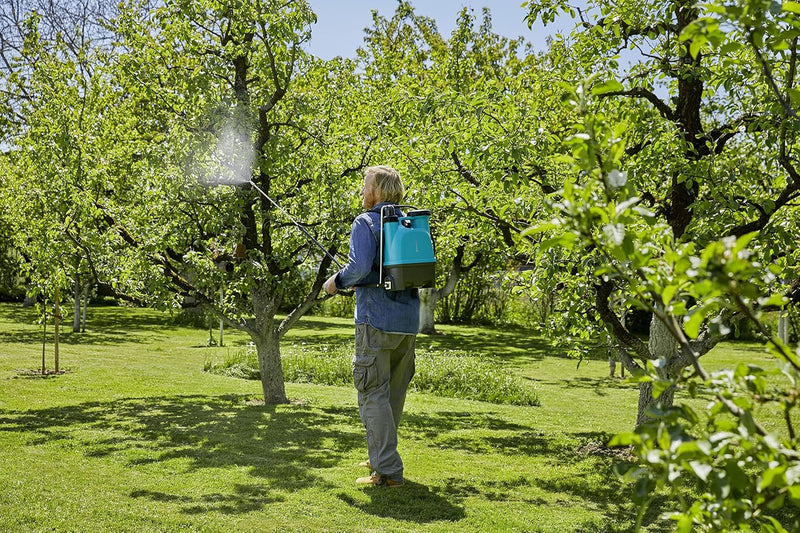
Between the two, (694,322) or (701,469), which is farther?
(694,322)

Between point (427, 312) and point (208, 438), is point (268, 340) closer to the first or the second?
point (208, 438)

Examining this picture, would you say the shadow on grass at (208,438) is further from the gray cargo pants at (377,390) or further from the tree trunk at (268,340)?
the gray cargo pants at (377,390)

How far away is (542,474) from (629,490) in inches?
26.5

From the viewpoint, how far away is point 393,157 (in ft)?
20.7

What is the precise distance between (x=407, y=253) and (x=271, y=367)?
4.76 metres

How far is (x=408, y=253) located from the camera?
14.9 feet

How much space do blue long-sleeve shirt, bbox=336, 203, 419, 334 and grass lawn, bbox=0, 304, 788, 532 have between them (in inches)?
42.1

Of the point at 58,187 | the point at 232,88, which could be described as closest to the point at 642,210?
the point at 232,88

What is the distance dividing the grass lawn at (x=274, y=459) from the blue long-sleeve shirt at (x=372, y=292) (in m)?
1.07

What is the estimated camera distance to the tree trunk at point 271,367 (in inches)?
344

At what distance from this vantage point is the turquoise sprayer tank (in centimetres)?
456

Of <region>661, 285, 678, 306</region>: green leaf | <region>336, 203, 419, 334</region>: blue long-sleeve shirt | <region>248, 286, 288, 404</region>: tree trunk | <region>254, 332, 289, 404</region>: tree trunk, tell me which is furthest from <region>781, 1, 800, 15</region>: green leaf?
<region>254, 332, 289, 404</region>: tree trunk

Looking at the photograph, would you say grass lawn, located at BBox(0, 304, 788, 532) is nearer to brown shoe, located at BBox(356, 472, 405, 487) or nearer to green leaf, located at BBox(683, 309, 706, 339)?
brown shoe, located at BBox(356, 472, 405, 487)

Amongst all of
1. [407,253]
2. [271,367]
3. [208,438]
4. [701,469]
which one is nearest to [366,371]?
[407,253]
